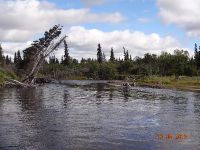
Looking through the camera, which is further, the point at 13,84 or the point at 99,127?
the point at 13,84

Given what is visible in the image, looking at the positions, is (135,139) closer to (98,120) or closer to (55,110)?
(98,120)

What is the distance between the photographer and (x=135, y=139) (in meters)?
30.2

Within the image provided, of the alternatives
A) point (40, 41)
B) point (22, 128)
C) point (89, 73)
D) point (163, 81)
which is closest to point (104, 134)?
point (22, 128)

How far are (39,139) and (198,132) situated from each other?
515 inches
